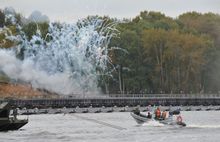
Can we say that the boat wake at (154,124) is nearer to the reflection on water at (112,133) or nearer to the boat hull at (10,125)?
the reflection on water at (112,133)

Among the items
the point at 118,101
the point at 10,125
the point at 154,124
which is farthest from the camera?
the point at 118,101

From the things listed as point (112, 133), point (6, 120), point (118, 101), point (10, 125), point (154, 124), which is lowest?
point (112, 133)

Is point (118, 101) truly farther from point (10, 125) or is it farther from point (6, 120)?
point (6, 120)

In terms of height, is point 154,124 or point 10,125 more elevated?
point 10,125

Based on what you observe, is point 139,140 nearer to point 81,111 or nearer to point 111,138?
point 111,138

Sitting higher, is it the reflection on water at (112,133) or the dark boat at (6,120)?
the dark boat at (6,120)

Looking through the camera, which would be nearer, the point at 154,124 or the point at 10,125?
the point at 10,125

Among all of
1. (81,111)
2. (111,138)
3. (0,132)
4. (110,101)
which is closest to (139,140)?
(111,138)

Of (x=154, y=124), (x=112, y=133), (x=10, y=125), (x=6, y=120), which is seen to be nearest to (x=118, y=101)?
(x=154, y=124)

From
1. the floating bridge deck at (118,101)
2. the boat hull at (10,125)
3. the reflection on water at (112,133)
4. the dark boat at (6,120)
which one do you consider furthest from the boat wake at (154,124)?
the floating bridge deck at (118,101)

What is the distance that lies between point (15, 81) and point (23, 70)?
3.08 meters

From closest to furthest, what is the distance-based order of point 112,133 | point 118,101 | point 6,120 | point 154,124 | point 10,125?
point 112,133 < point 6,120 < point 10,125 < point 154,124 < point 118,101

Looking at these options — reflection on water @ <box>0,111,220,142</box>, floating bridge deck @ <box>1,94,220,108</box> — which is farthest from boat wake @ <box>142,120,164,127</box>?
floating bridge deck @ <box>1,94,220,108</box>

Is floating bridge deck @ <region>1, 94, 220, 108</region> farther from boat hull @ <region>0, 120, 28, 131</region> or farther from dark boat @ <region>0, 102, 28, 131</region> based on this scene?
dark boat @ <region>0, 102, 28, 131</region>
